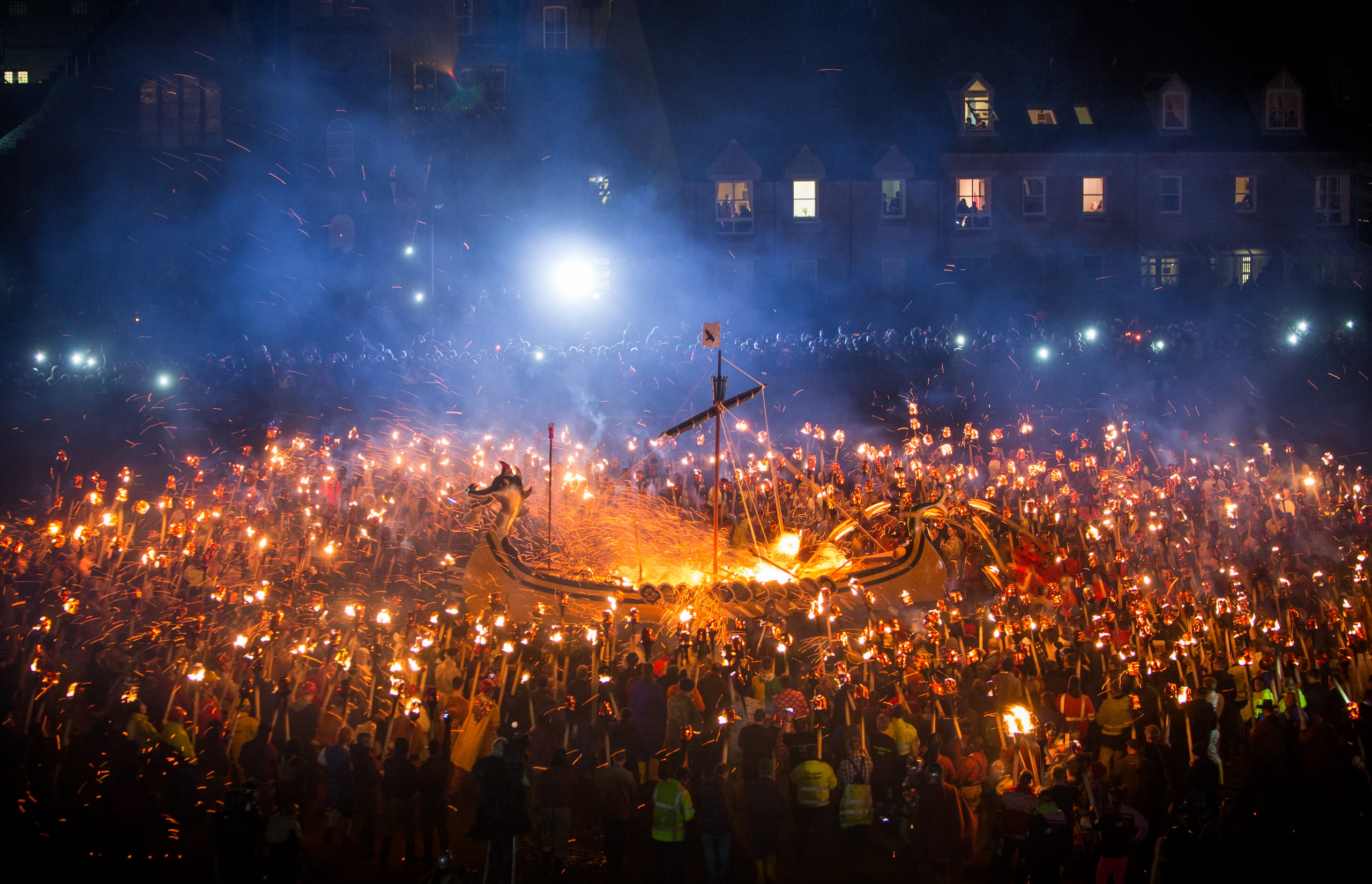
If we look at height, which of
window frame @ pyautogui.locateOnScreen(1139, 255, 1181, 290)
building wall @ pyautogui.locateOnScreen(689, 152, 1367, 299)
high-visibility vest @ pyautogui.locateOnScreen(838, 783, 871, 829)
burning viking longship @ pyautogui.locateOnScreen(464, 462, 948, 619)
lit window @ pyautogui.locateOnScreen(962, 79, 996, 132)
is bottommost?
high-visibility vest @ pyautogui.locateOnScreen(838, 783, 871, 829)

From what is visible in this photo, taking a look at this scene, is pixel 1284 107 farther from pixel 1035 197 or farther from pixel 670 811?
pixel 670 811

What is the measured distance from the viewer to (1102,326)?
32219 mm

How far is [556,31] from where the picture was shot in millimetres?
38250

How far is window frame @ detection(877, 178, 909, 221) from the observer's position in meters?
33.8

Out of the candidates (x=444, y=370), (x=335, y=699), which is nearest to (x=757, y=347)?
(x=444, y=370)

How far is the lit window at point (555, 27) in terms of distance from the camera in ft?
125

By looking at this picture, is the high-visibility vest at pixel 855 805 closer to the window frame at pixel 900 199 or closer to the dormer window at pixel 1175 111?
the window frame at pixel 900 199

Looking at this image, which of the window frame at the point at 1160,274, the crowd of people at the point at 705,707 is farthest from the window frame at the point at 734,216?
the crowd of people at the point at 705,707

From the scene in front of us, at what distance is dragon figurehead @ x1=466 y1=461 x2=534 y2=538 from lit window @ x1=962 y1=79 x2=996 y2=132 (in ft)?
81.4

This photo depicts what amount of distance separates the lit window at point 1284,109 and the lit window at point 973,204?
10.2m

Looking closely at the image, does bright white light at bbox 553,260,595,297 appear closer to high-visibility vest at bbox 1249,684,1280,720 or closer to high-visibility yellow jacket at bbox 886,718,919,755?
high-visibility vest at bbox 1249,684,1280,720

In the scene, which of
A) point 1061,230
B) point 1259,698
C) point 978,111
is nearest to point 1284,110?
point 1061,230

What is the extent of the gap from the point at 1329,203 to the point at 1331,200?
0.13 meters

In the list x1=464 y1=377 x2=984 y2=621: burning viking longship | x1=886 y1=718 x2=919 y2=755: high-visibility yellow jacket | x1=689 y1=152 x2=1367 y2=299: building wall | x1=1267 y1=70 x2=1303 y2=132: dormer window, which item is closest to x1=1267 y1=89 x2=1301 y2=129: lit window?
x1=1267 y1=70 x2=1303 y2=132: dormer window
